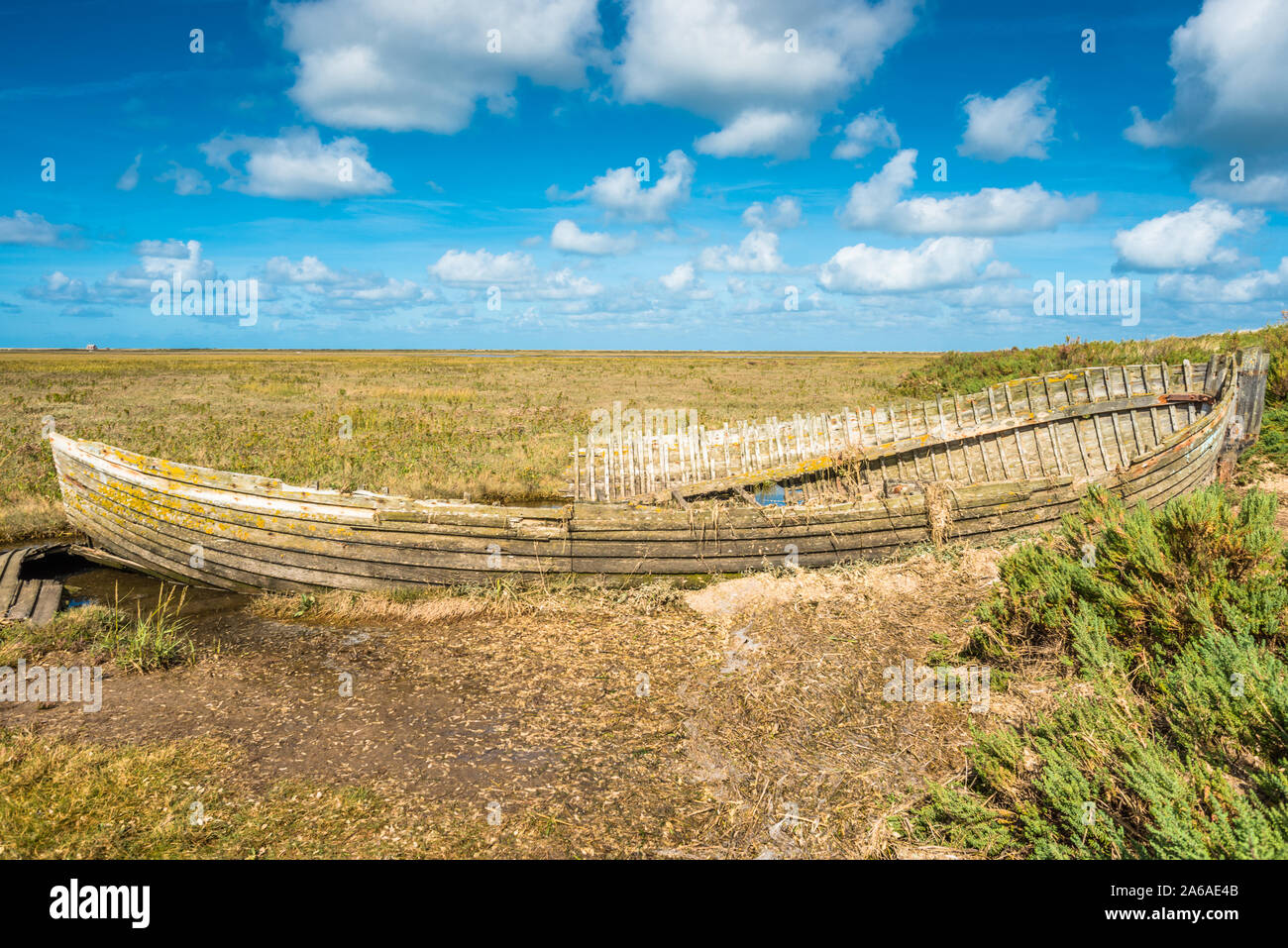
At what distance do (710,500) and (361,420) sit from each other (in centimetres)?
1609

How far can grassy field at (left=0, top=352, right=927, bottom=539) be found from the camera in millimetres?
14195

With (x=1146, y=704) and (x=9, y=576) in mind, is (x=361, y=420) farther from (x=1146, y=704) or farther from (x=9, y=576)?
(x=1146, y=704)

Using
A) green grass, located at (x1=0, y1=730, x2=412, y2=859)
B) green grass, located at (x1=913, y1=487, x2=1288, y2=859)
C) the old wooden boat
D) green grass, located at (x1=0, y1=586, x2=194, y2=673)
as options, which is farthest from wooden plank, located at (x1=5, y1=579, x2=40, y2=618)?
green grass, located at (x1=913, y1=487, x2=1288, y2=859)

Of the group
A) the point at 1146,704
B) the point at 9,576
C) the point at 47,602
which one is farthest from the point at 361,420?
the point at 1146,704

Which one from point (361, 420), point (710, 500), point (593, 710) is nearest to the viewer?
point (593, 710)

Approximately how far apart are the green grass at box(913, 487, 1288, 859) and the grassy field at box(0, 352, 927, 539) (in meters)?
7.64

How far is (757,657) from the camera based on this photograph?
6.53 m

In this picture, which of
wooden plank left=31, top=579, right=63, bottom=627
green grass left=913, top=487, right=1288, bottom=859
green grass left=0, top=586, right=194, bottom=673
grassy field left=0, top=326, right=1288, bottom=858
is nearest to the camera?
green grass left=913, top=487, right=1288, bottom=859

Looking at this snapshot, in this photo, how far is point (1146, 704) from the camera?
4312 mm

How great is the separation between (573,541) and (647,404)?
19.7 metres

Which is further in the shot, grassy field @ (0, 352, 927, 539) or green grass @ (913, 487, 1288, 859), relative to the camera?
grassy field @ (0, 352, 927, 539)

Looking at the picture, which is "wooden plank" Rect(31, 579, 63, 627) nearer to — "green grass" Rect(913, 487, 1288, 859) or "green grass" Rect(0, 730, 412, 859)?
"green grass" Rect(0, 730, 412, 859)
